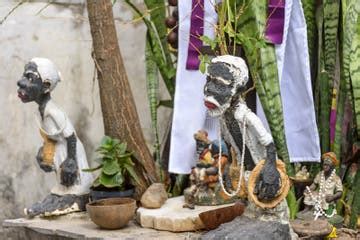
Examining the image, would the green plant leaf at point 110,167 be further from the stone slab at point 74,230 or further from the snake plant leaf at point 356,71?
the snake plant leaf at point 356,71

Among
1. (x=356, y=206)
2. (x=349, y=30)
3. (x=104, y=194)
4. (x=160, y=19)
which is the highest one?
(x=160, y=19)

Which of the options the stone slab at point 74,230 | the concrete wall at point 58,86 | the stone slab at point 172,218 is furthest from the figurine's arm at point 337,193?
the concrete wall at point 58,86

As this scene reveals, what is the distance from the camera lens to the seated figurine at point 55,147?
9.61 feet

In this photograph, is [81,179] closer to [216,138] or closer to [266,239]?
[216,138]

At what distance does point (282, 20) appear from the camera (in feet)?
10.1

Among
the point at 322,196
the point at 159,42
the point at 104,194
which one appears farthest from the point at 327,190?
the point at 159,42

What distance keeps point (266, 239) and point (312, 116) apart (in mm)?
932

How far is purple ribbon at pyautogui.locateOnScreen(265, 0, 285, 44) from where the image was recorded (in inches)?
120

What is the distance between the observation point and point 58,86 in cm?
374

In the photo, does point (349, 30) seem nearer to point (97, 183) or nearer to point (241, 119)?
point (241, 119)

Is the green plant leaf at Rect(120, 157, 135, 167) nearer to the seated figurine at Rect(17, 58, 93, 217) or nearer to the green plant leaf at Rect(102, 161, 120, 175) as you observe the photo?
the green plant leaf at Rect(102, 161, 120, 175)

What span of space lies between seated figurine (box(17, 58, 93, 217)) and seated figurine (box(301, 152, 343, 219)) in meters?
1.00

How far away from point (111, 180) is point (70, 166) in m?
0.19

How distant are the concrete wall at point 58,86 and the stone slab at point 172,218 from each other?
104cm
